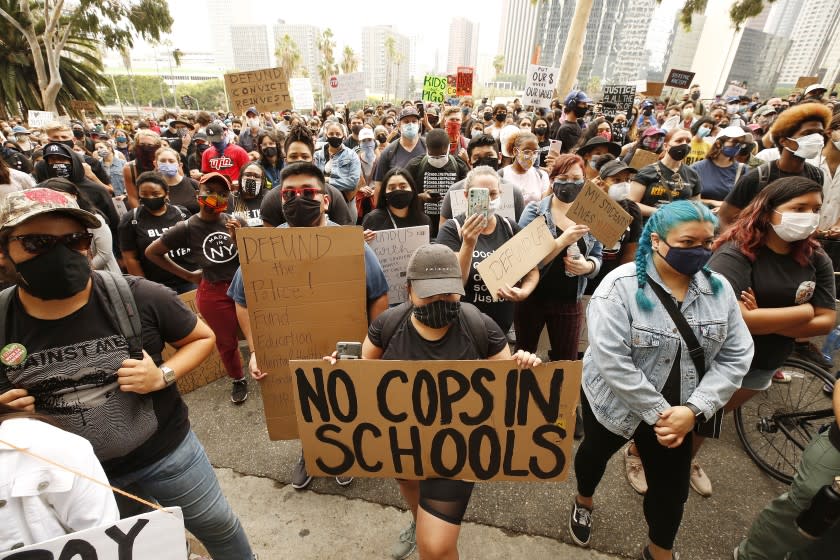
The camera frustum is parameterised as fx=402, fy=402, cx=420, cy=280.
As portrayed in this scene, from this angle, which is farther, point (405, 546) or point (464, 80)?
point (464, 80)

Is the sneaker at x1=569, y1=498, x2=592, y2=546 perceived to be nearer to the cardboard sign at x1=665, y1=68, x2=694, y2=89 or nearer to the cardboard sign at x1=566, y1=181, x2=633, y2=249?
the cardboard sign at x1=566, y1=181, x2=633, y2=249

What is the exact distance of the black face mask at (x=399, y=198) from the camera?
11.4ft

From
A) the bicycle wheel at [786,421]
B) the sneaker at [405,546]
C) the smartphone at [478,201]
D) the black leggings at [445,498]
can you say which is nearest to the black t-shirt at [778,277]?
the bicycle wheel at [786,421]

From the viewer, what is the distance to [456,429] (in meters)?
1.94

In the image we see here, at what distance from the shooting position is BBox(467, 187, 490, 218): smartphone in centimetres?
256

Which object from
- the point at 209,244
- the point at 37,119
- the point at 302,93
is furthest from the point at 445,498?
the point at 37,119

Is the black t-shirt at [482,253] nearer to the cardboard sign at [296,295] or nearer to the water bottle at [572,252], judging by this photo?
the water bottle at [572,252]

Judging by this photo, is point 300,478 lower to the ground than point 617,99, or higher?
lower

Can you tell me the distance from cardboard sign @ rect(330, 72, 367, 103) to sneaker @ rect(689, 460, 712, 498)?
32.7ft

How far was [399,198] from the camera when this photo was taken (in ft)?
11.4

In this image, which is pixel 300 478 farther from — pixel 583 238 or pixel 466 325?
pixel 583 238

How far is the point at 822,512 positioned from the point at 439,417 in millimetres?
1647

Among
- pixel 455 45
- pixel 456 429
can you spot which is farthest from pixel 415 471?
pixel 455 45

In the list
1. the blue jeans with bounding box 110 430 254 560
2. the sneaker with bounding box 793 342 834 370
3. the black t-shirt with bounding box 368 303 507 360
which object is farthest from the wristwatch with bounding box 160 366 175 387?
the sneaker with bounding box 793 342 834 370
